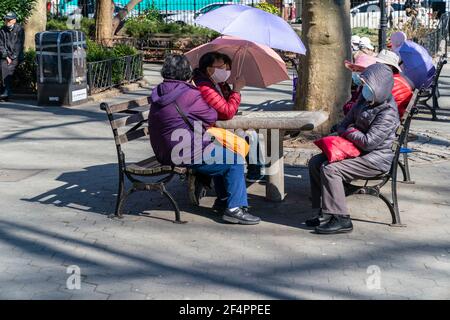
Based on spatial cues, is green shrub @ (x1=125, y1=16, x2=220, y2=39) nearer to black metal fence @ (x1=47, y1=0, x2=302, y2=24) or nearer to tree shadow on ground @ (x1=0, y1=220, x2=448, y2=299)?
black metal fence @ (x1=47, y1=0, x2=302, y2=24)

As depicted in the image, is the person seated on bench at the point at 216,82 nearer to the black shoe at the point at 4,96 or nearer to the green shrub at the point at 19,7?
the black shoe at the point at 4,96

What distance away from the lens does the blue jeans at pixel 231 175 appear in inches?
278

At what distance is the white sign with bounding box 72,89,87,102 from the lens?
1420cm

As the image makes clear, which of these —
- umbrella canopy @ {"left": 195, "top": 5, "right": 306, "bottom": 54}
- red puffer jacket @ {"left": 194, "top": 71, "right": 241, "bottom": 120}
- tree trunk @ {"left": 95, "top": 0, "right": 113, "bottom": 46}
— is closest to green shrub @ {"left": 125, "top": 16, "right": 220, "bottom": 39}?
tree trunk @ {"left": 95, "top": 0, "right": 113, "bottom": 46}

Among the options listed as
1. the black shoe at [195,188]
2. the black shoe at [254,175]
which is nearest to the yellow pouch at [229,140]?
the black shoe at [195,188]

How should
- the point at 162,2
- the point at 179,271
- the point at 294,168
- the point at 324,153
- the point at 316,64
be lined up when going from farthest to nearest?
the point at 162,2, the point at 316,64, the point at 294,168, the point at 324,153, the point at 179,271

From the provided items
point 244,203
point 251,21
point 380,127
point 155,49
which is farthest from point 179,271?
point 155,49

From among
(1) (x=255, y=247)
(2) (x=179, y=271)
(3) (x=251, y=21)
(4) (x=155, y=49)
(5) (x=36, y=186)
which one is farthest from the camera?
(4) (x=155, y=49)

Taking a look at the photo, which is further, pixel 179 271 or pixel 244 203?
pixel 244 203

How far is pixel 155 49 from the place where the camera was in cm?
2155

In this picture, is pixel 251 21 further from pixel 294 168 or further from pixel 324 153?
pixel 294 168
